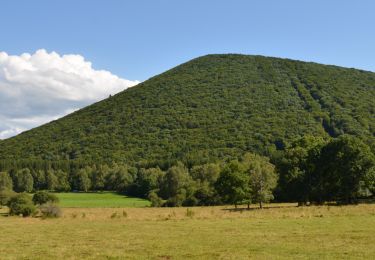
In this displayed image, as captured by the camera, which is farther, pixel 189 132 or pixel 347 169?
pixel 189 132

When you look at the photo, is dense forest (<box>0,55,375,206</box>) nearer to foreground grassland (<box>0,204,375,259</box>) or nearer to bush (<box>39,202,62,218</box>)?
bush (<box>39,202,62,218</box>)

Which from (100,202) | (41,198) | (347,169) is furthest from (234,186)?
(100,202)

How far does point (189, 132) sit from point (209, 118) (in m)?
11.2

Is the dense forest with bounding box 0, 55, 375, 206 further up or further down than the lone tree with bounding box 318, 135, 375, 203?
further up

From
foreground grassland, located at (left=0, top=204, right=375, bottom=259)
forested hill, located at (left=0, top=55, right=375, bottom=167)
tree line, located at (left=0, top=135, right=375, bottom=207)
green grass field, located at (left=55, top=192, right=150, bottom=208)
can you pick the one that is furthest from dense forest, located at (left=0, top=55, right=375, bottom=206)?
foreground grassland, located at (left=0, top=204, right=375, bottom=259)

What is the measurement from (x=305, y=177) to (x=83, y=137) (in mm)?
114391

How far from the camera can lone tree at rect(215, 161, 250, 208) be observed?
6106 centimetres

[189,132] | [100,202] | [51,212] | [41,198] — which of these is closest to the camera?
[51,212]

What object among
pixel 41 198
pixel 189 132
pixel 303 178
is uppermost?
pixel 189 132

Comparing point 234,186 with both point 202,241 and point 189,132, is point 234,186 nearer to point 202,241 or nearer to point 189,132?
point 202,241

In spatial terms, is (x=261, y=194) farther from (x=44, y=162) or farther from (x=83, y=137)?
(x=83, y=137)

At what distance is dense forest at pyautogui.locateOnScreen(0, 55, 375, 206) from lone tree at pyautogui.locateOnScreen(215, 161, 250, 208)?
7.66 m

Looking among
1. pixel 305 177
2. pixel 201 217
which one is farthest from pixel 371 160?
pixel 201 217

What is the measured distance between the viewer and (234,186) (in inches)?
2426
